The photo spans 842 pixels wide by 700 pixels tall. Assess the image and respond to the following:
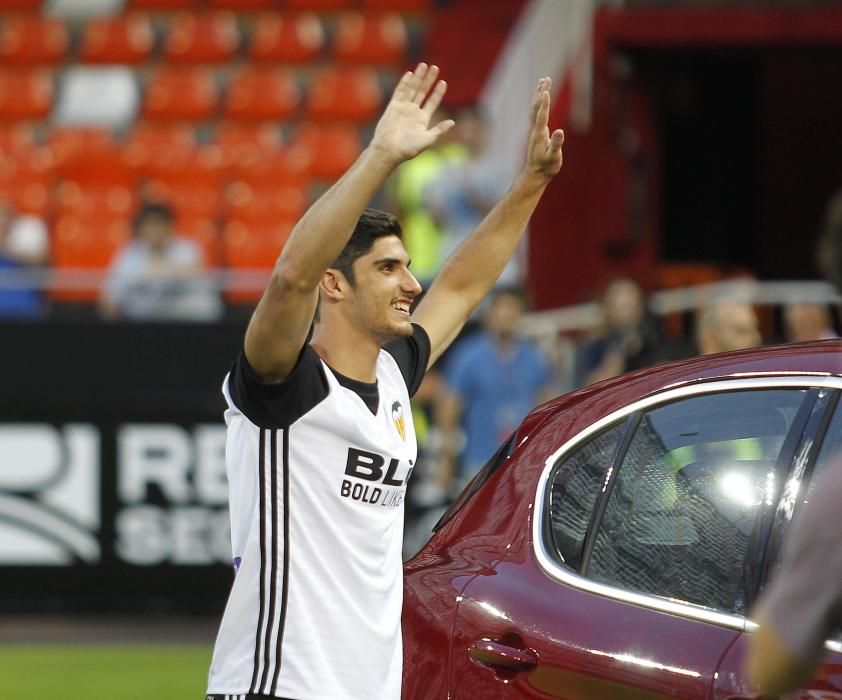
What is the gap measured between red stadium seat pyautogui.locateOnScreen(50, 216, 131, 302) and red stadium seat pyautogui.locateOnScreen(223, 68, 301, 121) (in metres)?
2.85

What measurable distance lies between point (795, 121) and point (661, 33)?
4541mm

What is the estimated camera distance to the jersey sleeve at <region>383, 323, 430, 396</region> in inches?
175

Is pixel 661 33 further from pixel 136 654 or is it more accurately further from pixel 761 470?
pixel 761 470

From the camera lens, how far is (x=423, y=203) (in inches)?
510

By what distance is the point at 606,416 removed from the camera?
13.5 ft

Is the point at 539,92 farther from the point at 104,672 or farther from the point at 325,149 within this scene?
the point at 325,149

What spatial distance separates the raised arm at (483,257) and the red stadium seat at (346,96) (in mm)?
13270

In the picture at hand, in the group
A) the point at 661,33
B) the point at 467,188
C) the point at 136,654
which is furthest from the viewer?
the point at 661,33

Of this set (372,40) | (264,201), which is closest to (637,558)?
(264,201)

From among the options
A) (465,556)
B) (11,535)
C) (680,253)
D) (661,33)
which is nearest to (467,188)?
(661,33)

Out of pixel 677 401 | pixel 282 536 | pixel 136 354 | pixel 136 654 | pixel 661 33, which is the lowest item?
pixel 136 654

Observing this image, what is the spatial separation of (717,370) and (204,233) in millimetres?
12052

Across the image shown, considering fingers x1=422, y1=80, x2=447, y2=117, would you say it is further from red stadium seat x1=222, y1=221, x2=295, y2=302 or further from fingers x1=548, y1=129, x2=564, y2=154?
red stadium seat x1=222, y1=221, x2=295, y2=302

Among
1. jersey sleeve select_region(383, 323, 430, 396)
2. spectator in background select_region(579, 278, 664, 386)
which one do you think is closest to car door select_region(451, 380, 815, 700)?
jersey sleeve select_region(383, 323, 430, 396)
